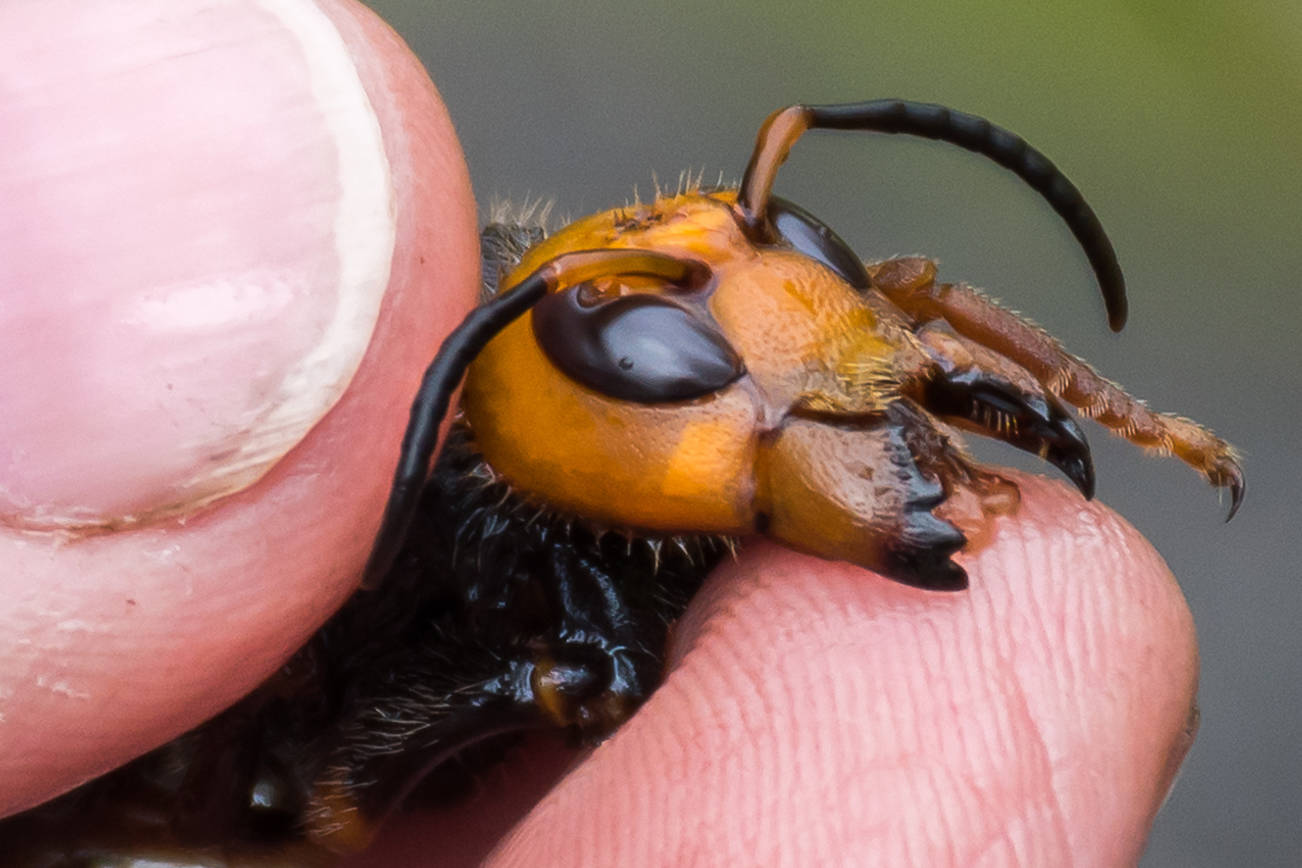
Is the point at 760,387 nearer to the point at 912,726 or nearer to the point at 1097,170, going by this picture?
the point at 912,726

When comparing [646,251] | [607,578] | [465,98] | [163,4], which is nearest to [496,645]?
[607,578]

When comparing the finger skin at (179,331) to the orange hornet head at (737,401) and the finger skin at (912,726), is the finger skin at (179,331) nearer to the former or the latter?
the orange hornet head at (737,401)

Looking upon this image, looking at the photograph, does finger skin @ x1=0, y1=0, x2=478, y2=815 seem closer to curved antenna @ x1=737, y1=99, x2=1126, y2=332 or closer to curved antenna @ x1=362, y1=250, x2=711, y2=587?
curved antenna @ x1=362, y1=250, x2=711, y2=587

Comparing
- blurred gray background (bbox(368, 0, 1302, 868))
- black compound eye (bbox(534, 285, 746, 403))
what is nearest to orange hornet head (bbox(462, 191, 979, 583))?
black compound eye (bbox(534, 285, 746, 403))

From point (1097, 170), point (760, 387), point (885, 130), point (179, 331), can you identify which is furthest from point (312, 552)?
point (1097, 170)

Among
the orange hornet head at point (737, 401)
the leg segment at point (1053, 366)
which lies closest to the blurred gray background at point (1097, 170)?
the leg segment at point (1053, 366)

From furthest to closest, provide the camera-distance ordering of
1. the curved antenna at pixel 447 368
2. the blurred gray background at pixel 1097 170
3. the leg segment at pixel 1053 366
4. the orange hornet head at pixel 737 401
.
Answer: the blurred gray background at pixel 1097 170, the leg segment at pixel 1053 366, the orange hornet head at pixel 737 401, the curved antenna at pixel 447 368
